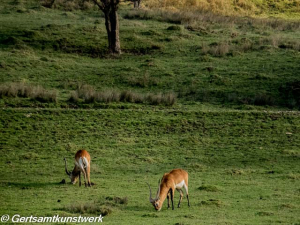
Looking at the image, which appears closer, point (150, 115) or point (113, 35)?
point (150, 115)

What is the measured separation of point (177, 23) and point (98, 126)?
2304 centimetres

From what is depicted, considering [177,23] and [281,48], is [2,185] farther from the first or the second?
[177,23]

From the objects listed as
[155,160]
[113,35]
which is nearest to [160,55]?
[113,35]

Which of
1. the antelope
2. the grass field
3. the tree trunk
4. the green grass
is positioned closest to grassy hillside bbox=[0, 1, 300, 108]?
the grass field

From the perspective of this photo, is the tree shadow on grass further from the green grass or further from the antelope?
the antelope

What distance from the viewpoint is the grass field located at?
696 inches

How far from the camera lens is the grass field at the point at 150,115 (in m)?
17.7

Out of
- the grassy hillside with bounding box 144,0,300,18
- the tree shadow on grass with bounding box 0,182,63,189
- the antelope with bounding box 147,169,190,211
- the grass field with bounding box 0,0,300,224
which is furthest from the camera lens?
the grassy hillside with bounding box 144,0,300,18

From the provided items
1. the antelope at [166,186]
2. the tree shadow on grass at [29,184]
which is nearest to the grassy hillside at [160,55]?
the tree shadow on grass at [29,184]

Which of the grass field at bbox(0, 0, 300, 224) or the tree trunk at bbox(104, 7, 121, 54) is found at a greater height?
the tree trunk at bbox(104, 7, 121, 54)

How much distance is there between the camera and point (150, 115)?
28500mm

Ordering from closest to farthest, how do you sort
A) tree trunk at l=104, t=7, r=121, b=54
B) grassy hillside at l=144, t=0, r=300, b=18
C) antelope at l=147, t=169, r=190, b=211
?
1. antelope at l=147, t=169, r=190, b=211
2. tree trunk at l=104, t=7, r=121, b=54
3. grassy hillside at l=144, t=0, r=300, b=18

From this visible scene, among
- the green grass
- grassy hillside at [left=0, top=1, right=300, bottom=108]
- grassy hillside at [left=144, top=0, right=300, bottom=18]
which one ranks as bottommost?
the green grass

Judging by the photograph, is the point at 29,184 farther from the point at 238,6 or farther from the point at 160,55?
the point at 238,6
